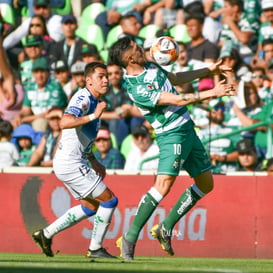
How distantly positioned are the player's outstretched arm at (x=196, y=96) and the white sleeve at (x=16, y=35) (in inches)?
296

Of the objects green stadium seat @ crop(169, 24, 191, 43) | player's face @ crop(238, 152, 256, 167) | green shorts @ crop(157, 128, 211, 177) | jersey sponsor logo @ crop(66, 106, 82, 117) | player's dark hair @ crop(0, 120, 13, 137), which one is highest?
green stadium seat @ crop(169, 24, 191, 43)

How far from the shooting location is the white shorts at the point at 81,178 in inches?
422

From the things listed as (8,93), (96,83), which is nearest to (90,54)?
(8,93)

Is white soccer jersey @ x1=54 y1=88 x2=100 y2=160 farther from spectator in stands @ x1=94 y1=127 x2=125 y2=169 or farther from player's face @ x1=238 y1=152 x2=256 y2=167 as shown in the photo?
player's face @ x1=238 y1=152 x2=256 y2=167

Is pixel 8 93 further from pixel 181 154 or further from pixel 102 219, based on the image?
pixel 181 154

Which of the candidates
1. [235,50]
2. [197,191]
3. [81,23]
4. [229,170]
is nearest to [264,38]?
[235,50]

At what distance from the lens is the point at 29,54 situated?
1700 cm

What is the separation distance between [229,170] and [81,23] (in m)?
4.61

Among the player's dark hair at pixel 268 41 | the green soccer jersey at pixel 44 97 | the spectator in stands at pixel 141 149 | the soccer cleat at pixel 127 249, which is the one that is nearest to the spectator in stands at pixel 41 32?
the green soccer jersey at pixel 44 97

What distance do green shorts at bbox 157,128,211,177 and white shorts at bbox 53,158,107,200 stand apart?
2.45 feet

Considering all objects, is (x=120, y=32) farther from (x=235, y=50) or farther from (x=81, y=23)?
(x=235, y=50)

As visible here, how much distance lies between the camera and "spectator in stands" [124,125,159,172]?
47.5ft

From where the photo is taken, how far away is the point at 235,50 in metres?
15.4

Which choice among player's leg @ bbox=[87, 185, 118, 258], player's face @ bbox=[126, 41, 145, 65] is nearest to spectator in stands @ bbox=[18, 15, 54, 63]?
player's face @ bbox=[126, 41, 145, 65]
